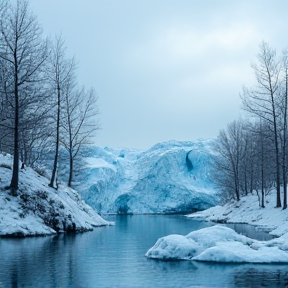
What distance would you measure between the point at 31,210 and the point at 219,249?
10754 mm

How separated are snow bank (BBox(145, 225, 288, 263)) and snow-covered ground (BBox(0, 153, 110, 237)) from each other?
738cm

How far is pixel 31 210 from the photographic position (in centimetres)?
1947

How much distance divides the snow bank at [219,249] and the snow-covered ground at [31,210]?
7380 millimetres

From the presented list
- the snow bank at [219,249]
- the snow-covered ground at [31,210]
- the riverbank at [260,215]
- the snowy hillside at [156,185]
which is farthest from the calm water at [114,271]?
the snowy hillside at [156,185]

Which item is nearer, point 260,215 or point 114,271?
point 114,271

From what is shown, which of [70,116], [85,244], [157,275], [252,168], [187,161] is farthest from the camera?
[187,161]

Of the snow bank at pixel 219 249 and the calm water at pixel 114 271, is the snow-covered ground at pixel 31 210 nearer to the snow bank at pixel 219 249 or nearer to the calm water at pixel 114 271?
the calm water at pixel 114 271

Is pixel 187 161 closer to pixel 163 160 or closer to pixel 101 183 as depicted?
pixel 163 160

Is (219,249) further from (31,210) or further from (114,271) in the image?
(31,210)

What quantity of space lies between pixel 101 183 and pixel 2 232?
5011 centimetres

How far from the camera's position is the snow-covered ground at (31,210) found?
17922 mm

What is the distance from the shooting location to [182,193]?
6800cm

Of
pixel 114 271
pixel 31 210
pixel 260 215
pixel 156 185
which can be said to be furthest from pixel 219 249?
pixel 156 185

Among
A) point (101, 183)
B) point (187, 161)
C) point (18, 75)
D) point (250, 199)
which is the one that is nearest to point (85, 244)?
point (18, 75)
